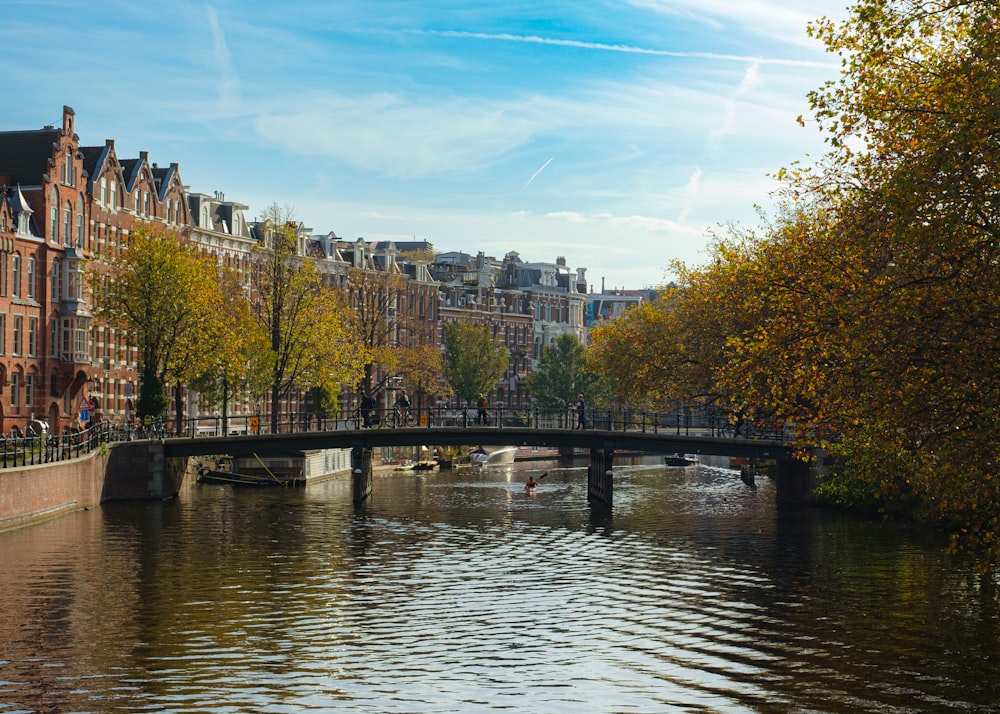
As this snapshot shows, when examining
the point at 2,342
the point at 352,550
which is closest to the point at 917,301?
the point at 352,550

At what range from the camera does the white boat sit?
111250mm

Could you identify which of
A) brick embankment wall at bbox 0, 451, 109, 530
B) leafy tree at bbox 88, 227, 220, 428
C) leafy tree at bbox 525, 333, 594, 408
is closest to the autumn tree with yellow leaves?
brick embankment wall at bbox 0, 451, 109, 530

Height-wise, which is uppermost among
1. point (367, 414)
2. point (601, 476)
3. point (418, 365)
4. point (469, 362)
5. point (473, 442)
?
point (469, 362)

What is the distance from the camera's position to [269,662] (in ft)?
92.7

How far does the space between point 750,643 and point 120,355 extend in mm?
57468

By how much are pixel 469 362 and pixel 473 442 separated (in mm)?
65738

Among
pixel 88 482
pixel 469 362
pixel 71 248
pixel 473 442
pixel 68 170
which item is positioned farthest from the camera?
pixel 469 362

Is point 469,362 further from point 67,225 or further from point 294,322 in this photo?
point 67,225

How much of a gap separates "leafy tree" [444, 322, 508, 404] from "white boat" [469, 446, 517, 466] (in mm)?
15747

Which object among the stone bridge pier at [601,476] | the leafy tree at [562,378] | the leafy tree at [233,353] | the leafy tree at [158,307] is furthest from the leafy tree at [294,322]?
the leafy tree at [562,378]

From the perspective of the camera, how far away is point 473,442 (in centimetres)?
6775

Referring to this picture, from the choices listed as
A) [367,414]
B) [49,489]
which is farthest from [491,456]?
[49,489]

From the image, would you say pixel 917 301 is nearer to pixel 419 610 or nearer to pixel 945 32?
pixel 945 32

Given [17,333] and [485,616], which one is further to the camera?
[17,333]
